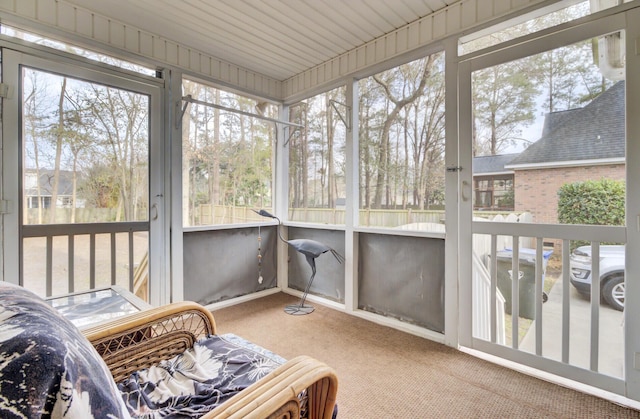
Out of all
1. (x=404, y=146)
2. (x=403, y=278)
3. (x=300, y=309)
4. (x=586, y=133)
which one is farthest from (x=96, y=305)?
(x=586, y=133)

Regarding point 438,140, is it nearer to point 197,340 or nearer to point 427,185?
point 427,185

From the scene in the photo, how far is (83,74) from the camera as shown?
2.25 metres

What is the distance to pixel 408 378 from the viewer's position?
6.21 feet

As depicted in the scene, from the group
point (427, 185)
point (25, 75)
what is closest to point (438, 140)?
point (427, 185)

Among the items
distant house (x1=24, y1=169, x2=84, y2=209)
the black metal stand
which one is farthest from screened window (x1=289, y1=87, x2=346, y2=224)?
distant house (x1=24, y1=169, x2=84, y2=209)

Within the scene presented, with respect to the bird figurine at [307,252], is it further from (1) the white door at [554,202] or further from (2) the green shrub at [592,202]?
(2) the green shrub at [592,202]

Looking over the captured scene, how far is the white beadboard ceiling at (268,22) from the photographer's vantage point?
7.27ft

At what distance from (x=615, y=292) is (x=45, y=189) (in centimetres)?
380

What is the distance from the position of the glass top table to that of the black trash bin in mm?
2355

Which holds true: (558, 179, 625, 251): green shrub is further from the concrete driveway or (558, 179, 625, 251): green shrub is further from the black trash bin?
the concrete driveway

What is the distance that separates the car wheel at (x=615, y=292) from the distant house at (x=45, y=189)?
12.0ft

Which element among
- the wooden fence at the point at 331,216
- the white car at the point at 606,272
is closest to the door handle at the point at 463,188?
the wooden fence at the point at 331,216

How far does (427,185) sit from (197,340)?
2.02m

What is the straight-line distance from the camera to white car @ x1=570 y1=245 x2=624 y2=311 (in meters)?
1.72
